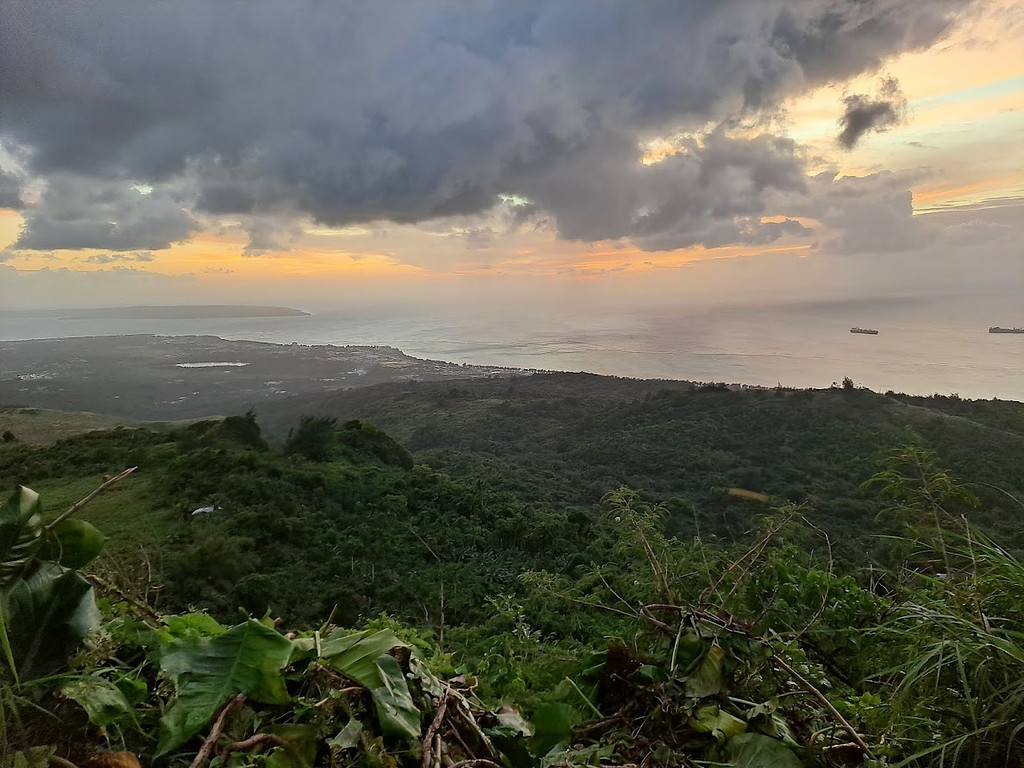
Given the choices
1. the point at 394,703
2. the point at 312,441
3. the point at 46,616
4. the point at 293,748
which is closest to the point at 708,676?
the point at 394,703

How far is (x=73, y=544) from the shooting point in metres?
1.00

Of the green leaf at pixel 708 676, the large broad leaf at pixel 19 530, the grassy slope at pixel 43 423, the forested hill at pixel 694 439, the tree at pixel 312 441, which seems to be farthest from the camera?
the grassy slope at pixel 43 423

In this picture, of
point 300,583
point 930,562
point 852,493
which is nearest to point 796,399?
point 852,493

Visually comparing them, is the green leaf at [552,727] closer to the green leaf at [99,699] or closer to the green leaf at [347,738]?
the green leaf at [347,738]

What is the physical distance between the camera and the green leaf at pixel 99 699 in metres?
0.83

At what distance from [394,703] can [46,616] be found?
56 cm

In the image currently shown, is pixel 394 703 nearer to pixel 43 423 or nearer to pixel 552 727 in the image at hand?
pixel 552 727

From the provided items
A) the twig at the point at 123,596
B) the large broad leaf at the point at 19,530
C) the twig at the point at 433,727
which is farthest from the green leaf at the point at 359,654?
the large broad leaf at the point at 19,530

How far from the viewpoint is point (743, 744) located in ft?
3.08

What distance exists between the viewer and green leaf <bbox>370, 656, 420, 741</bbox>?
90cm

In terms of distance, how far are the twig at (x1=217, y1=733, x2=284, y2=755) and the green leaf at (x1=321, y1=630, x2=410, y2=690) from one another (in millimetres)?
168

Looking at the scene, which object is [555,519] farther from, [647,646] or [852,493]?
[647,646]

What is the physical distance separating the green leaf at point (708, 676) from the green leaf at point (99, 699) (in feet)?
2.95

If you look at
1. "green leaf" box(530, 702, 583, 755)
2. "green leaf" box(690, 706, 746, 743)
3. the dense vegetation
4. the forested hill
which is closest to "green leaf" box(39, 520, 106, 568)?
the dense vegetation
